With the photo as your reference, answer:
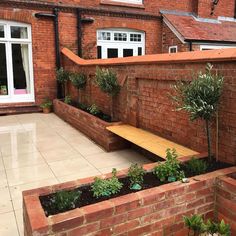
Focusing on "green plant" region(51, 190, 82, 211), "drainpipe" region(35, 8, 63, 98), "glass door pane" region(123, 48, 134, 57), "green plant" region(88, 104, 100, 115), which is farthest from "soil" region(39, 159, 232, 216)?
"glass door pane" region(123, 48, 134, 57)

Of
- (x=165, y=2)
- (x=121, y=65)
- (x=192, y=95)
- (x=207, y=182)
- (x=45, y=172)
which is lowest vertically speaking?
(x=45, y=172)

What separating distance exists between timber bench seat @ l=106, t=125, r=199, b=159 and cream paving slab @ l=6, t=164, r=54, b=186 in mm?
1454

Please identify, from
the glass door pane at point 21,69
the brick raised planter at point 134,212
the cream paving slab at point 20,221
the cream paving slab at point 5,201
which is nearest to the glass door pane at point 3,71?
the glass door pane at point 21,69

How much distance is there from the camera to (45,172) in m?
4.44

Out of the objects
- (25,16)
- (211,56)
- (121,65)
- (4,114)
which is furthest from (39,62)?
(211,56)

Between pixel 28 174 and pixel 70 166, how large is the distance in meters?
0.69

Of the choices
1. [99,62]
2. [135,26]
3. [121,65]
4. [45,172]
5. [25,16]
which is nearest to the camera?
[45,172]

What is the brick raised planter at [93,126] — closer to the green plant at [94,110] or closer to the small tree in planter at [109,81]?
the green plant at [94,110]

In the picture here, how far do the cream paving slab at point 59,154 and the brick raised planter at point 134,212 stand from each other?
231 cm

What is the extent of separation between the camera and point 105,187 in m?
2.72

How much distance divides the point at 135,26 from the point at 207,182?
9.61 metres

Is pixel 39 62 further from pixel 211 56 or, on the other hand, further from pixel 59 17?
pixel 211 56

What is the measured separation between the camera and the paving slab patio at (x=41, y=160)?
11.4ft

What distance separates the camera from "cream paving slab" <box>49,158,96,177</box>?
14.6ft
